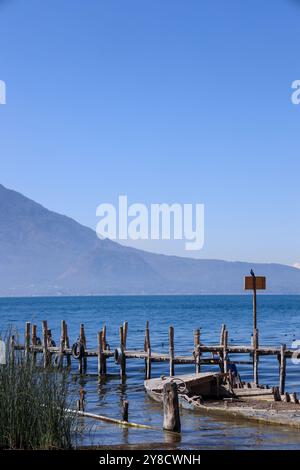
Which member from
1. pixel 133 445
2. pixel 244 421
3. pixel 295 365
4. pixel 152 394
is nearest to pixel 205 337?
pixel 295 365

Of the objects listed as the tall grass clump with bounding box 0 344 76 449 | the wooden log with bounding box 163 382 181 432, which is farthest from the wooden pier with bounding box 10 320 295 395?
the tall grass clump with bounding box 0 344 76 449

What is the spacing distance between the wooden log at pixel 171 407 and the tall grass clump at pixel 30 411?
4380 millimetres

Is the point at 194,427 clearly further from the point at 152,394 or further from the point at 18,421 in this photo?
the point at 18,421

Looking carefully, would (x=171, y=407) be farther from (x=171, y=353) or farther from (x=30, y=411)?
(x=171, y=353)

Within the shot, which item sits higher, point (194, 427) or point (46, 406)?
point (46, 406)

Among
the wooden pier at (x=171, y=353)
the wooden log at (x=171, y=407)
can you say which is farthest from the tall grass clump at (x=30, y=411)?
the wooden pier at (x=171, y=353)

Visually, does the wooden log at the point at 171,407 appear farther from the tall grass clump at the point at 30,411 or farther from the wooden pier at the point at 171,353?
the wooden pier at the point at 171,353

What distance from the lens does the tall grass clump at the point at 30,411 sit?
1324cm

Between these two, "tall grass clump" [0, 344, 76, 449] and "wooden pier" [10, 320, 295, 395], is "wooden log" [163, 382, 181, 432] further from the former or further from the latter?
"wooden pier" [10, 320, 295, 395]

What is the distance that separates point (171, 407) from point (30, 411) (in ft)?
19.2

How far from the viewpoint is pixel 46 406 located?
44.2 ft

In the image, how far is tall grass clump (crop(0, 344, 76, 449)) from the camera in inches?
521
